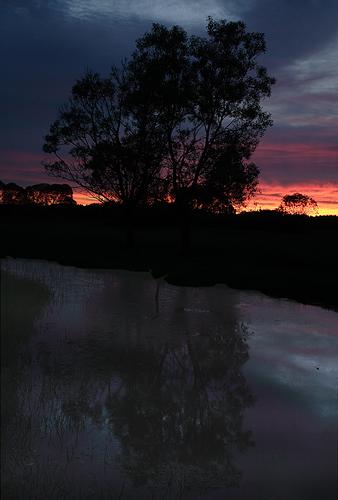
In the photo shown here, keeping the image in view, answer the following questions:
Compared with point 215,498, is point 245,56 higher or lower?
higher

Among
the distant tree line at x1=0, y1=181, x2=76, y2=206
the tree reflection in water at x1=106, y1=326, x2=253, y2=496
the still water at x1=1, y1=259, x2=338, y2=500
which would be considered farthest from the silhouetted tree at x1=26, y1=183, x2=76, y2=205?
the tree reflection in water at x1=106, y1=326, x2=253, y2=496

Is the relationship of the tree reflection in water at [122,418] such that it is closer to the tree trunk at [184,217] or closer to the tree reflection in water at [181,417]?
the tree reflection in water at [181,417]

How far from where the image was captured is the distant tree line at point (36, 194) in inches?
7067

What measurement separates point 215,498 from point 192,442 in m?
2.25

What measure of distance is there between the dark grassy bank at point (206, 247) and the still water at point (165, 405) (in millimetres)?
14239

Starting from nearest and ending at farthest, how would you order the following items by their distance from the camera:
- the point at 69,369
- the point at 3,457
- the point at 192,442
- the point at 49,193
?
1. the point at 3,457
2. the point at 192,442
3. the point at 69,369
4. the point at 49,193

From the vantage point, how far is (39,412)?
12.1m

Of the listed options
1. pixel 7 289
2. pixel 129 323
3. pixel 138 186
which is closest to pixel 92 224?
pixel 138 186

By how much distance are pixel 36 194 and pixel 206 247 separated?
132932mm

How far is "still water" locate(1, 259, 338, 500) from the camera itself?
9695mm

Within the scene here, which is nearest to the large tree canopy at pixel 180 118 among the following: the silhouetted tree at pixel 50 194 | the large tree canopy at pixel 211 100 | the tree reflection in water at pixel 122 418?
the large tree canopy at pixel 211 100

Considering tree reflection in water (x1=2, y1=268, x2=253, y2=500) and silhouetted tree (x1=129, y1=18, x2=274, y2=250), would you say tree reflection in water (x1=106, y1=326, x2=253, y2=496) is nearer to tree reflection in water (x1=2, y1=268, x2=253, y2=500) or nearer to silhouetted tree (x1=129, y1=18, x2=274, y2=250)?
tree reflection in water (x1=2, y1=268, x2=253, y2=500)

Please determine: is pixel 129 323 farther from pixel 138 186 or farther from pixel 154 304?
pixel 138 186

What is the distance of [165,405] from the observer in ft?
44.4
